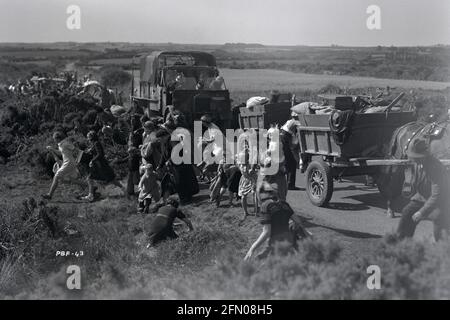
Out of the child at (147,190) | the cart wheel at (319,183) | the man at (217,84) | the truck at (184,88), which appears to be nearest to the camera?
the cart wheel at (319,183)

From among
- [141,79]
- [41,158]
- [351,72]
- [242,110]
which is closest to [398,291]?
[242,110]

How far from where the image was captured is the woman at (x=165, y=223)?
9211 millimetres

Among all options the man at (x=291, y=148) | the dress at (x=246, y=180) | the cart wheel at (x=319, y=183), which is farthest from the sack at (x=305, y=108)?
the dress at (x=246, y=180)

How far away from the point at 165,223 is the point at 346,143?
3.53 meters

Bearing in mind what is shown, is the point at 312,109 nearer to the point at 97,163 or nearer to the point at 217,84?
the point at 97,163

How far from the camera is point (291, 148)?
476 inches

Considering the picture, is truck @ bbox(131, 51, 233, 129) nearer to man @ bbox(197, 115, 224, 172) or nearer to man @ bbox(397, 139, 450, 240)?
man @ bbox(197, 115, 224, 172)

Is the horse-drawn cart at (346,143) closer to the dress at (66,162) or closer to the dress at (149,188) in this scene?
the dress at (149,188)

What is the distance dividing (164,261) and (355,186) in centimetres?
565

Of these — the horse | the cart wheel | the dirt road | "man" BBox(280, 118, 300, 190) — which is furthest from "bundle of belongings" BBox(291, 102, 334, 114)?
the dirt road

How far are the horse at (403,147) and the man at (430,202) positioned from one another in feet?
6.20

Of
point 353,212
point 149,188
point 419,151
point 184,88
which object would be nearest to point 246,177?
point 353,212

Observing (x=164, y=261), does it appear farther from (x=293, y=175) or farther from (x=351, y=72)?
(x=351, y=72)

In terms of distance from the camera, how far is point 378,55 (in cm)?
6419
